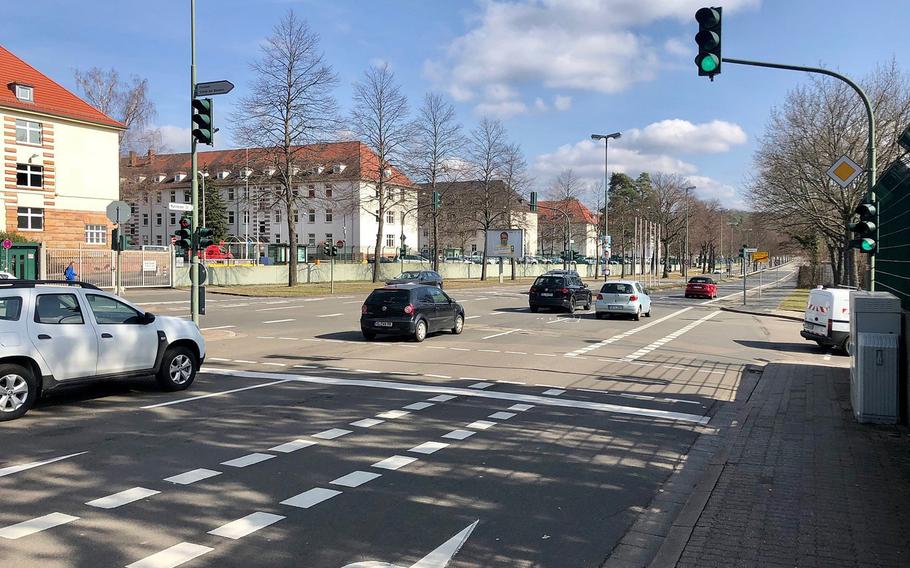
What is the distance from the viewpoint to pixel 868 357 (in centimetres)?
884

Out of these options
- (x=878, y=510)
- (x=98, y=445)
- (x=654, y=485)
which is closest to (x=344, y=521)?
(x=654, y=485)

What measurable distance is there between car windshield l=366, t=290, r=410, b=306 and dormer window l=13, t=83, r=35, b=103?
43.6m

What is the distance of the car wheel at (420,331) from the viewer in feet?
60.0

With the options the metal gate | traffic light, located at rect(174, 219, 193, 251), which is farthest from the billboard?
traffic light, located at rect(174, 219, 193, 251)

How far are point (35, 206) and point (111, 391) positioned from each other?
154 ft

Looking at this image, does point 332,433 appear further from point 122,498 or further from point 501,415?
point 122,498

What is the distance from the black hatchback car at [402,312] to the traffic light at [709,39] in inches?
378

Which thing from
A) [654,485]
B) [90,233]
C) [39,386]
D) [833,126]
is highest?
[833,126]

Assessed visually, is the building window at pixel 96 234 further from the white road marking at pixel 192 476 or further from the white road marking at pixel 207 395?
the white road marking at pixel 192 476

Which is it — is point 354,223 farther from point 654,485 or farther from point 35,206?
point 654,485

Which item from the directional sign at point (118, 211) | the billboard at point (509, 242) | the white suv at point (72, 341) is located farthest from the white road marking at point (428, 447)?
the billboard at point (509, 242)

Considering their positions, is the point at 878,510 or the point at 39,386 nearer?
the point at 878,510

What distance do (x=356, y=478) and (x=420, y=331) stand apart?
12.1m

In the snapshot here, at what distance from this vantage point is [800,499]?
5891mm
